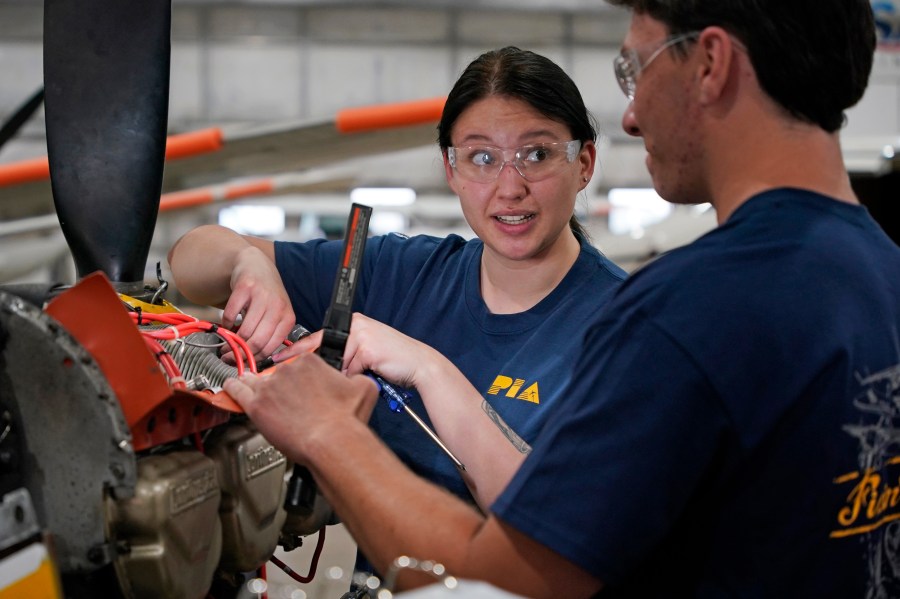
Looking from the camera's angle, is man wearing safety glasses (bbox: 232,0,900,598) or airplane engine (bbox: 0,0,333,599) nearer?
man wearing safety glasses (bbox: 232,0,900,598)

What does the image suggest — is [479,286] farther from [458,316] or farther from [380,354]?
[380,354]

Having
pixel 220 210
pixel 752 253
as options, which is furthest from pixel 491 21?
pixel 752 253

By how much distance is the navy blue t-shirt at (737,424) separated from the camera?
40.8 inches

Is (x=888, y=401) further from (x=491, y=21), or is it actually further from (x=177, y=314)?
(x=491, y=21)

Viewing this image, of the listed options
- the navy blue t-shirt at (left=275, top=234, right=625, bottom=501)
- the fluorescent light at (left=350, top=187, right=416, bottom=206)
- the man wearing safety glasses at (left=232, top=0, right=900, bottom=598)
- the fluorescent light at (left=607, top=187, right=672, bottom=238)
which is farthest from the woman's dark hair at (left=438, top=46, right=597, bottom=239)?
the fluorescent light at (left=607, top=187, right=672, bottom=238)

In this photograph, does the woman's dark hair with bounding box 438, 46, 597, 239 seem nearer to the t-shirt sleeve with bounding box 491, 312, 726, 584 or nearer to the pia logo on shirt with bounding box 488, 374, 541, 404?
the pia logo on shirt with bounding box 488, 374, 541, 404

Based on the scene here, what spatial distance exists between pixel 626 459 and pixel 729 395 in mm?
136

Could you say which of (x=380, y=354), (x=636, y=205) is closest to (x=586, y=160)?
(x=380, y=354)

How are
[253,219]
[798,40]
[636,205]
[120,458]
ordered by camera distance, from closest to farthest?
[798,40] → [120,458] → [636,205] → [253,219]

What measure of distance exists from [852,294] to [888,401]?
0.14 meters

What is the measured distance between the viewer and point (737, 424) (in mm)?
1037

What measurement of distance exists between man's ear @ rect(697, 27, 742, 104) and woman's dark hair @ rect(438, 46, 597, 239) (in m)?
0.78

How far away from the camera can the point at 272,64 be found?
16422 millimetres

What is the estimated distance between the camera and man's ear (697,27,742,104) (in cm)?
114
